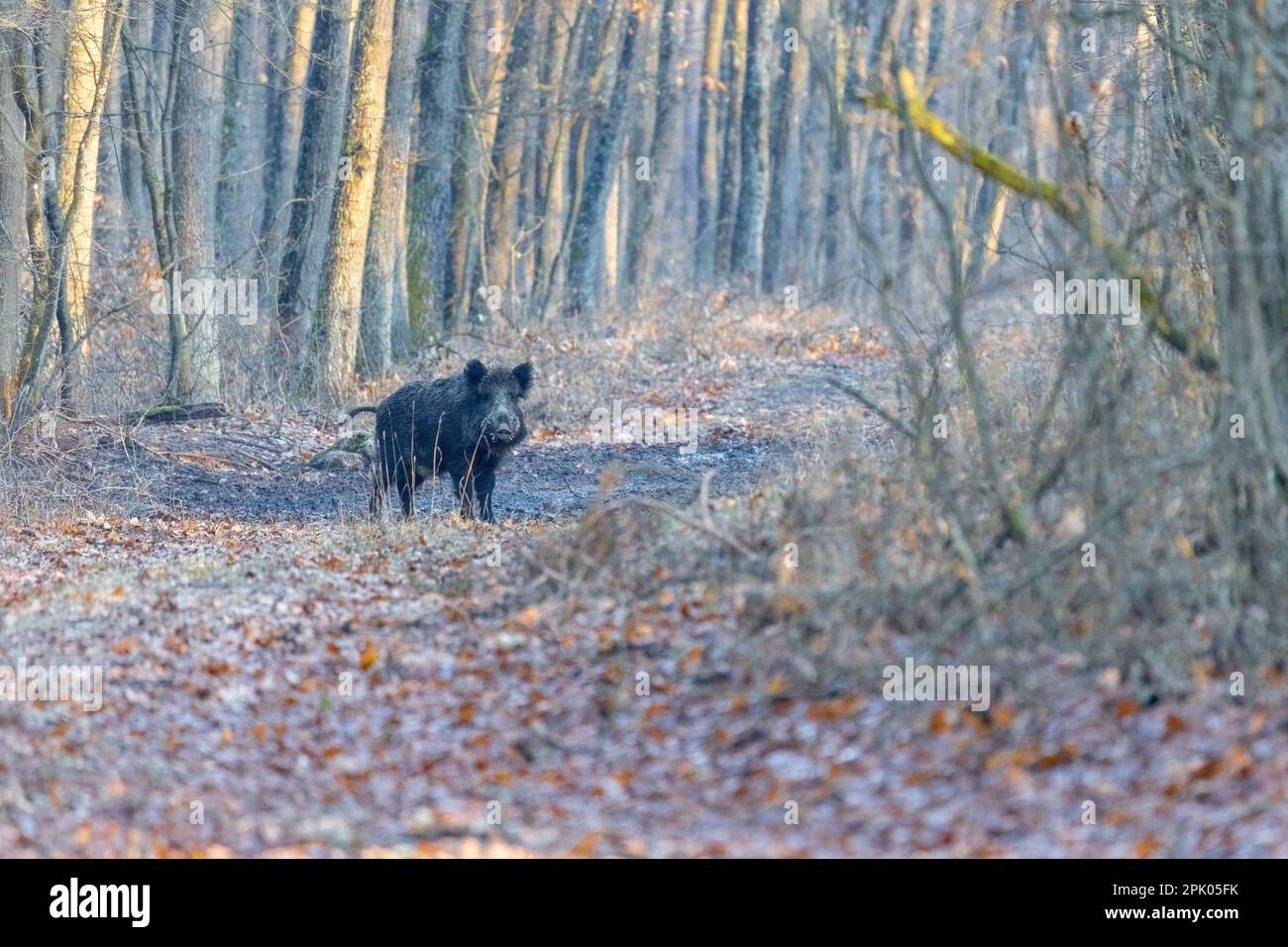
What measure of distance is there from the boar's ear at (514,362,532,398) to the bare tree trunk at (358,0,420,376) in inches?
284

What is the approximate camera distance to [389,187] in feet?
71.6

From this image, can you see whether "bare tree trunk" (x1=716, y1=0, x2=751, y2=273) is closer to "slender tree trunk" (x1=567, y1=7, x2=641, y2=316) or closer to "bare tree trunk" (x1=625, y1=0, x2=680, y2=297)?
"bare tree trunk" (x1=625, y1=0, x2=680, y2=297)

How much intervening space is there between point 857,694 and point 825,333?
60.2 feet

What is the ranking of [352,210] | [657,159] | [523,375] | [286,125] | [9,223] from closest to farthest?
1. [523,375]
2. [9,223]
3. [352,210]
4. [286,125]
5. [657,159]

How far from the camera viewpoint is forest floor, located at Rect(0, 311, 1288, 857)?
6430mm

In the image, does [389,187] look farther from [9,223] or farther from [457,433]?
[457,433]

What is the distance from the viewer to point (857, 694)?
7.73 meters

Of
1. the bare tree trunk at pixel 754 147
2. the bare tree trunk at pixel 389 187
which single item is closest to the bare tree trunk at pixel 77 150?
the bare tree trunk at pixel 389 187

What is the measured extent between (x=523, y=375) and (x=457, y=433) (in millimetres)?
832

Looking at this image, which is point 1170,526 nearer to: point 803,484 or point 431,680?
point 803,484

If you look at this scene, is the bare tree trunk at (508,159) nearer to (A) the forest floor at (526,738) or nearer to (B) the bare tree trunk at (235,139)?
(B) the bare tree trunk at (235,139)

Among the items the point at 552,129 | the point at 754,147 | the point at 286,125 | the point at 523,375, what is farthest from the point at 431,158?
the point at 523,375

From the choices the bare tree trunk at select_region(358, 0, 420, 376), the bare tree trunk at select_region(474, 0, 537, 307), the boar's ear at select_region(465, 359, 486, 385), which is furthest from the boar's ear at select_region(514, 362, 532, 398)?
the bare tree trunk at select_region(474, 0, 537, 307)
